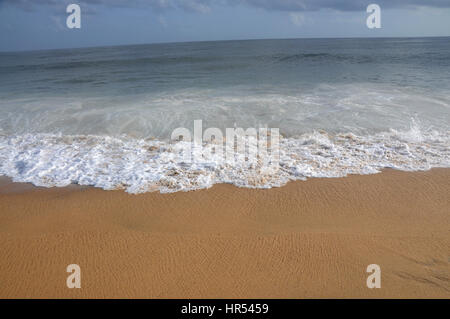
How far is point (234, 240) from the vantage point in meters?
4.13

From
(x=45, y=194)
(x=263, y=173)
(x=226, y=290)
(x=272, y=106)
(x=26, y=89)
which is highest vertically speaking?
(x=26, y=89)

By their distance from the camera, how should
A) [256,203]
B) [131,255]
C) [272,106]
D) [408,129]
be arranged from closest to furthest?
[131,255]
[256,203]
[408,129]
[272,106]

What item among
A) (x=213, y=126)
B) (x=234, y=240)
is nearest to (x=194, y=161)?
(x=234, y=240)

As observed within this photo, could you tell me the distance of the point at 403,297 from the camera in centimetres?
325

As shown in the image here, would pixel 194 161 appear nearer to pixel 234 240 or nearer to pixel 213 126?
pixel 234 240

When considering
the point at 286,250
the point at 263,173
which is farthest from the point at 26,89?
the point at 286,250

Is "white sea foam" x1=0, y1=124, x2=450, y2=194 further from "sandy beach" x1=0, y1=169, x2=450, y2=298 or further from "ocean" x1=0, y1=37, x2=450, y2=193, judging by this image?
"sandy beach" x1=0, y1=169, x2=450, y2=298

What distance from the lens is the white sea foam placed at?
19.2 feet

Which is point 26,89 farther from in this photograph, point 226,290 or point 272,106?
point 226,290

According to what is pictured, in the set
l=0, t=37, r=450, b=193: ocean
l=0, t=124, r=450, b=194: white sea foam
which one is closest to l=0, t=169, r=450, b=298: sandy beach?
l=0, t=124, r=450, b=194: white sea foam

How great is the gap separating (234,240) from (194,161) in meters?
2.81

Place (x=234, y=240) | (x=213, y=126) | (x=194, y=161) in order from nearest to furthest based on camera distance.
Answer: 1. (x=234, y=240)
2. (x=194, y=161)
3. (x=213, y=126)
